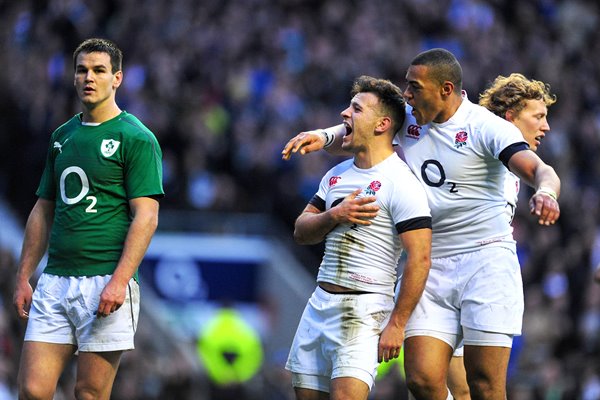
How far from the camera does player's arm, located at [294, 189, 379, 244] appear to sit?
24.6 feet

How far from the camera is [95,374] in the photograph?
297 inches

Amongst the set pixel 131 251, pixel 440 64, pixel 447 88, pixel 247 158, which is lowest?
pixel 131 251

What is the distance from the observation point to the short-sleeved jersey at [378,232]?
7547 mm

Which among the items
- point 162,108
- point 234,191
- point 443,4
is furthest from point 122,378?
point 443,4

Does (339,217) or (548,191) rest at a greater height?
(548,191)

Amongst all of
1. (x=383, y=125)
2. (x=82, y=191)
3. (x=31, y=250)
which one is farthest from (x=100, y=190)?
(x=383, y=125)

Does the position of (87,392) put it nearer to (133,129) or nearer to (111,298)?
(111,298)

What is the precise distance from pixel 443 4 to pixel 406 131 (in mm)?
15750

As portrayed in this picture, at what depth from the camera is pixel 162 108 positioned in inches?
747

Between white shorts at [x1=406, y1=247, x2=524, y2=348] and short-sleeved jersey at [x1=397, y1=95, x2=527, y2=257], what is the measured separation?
3.7 inches

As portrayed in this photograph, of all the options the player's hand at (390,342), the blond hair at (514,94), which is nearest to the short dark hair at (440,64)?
the blond hair at (514,94)

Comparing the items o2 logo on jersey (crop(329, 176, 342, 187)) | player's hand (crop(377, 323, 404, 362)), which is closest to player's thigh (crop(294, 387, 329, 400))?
player's hand (crop(377, 323, 404, 362))

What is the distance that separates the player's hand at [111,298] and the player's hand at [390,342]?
155 cm

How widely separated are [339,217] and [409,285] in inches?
22.6
